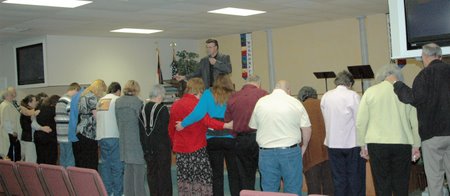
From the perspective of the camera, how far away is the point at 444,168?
430cm

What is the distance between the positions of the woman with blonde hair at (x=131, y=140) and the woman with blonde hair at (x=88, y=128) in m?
0.64

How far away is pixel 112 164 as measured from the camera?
6246 millimetres

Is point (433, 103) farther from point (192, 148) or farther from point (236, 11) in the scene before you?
point (236, 11)

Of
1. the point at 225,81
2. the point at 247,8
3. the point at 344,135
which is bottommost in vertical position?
the point at 344,135

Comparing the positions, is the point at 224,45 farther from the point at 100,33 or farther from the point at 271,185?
Answer: the point at 271,185

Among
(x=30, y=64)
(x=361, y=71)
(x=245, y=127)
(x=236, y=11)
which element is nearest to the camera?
(x=245, y=127)

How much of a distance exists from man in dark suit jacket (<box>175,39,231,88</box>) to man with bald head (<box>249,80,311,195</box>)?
1257 mm

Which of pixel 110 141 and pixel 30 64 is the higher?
pixel 30 64

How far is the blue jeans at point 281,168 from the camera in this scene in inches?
178

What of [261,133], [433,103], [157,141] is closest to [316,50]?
[157,141]

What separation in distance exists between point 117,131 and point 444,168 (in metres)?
3.63

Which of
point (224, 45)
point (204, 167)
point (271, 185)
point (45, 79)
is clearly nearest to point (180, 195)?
point (204, 167)

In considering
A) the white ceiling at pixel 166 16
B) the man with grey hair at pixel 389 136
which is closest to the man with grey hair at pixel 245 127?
the man with grey hair at pixel 389 136

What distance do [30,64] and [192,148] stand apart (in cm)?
755
